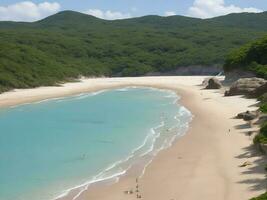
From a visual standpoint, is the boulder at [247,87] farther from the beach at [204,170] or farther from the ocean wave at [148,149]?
the beach at [204,170]

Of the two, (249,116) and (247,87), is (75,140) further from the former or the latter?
(247,87)

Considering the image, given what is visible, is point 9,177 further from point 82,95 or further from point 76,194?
point 82,95

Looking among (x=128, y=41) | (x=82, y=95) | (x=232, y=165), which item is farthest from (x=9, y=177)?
(x=128, y=41)

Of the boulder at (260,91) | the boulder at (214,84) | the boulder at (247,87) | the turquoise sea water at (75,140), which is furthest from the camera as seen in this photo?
the boulder at (214,84)

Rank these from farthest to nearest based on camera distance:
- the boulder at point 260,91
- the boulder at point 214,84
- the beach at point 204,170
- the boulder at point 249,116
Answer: the boulder at point 214,84, the boulder at point 260,91, the boulder at point 249,116, the beach at point 204,170

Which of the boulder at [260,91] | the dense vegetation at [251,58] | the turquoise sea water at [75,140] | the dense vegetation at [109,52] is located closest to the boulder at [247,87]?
the boulder at [260,91]

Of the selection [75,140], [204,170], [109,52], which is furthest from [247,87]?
[109,52]
